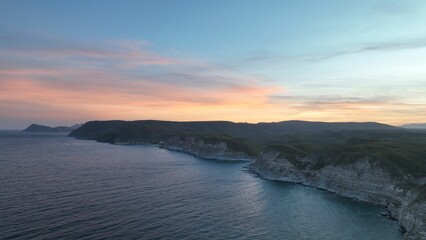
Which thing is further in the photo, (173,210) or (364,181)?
→ (364,181)

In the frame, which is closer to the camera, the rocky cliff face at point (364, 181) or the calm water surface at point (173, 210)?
the calm water surface at point (173, 210)

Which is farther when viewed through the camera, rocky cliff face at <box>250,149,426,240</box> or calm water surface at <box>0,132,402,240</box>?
rocky cliff face at <box>250,149,426,240</box>

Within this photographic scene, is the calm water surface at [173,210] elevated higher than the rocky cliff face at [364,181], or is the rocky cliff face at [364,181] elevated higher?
the rocky cliff face at [364,181]

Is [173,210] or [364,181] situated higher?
[364,181]

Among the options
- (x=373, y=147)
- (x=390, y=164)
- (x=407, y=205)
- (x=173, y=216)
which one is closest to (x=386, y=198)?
(x=390, y=164)
